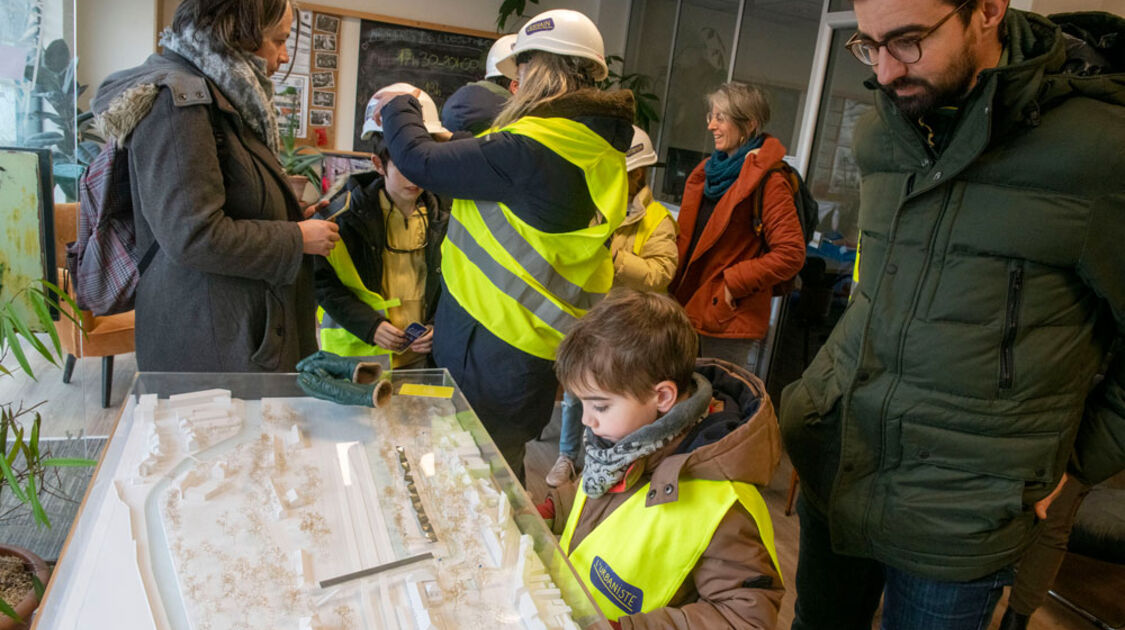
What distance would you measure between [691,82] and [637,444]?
4.20 meters

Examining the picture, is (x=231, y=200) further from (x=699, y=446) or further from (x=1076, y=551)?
(x=1076, y=551)

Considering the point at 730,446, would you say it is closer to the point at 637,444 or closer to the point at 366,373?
the point at 637,444

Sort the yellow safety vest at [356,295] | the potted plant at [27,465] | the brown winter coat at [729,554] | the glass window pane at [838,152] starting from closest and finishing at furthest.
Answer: the brown winter coat at [729,554] < the potted plant at [27,465] < the yellow safety vest at [356,295] < the glass window pane at [838,152]

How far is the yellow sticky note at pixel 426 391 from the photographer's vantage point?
1.45m

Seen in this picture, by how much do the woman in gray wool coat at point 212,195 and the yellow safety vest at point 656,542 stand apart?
0.85 m

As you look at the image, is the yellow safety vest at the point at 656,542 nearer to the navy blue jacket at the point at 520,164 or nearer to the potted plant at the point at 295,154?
the navy blue jacket at the point at 520,164

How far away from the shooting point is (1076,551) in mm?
2479

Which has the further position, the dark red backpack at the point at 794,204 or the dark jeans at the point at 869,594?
the dark red backpack at the point at 794,204

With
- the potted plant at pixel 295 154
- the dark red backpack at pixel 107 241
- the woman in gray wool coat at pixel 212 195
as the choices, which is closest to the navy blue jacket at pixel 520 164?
the woman in gray wool coat at pixel 212 195

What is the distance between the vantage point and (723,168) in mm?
2723

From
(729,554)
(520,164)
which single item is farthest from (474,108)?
(729,554)

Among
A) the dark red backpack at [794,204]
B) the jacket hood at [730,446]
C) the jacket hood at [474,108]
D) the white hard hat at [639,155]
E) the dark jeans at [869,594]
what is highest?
the jacket hood at [474,108]

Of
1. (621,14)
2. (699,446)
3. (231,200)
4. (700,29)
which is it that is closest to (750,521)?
(699,446)

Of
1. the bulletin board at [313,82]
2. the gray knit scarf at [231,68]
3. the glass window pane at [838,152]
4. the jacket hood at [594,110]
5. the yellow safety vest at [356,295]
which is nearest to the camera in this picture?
the gray knit scarf at [231,68]
